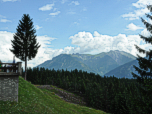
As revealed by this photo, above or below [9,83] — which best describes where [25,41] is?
above

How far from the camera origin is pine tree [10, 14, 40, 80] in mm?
42781

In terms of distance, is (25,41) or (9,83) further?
(25,41)

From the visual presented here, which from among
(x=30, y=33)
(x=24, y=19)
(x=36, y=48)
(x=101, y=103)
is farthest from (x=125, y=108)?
(x=24, y=19)

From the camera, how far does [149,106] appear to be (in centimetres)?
1738

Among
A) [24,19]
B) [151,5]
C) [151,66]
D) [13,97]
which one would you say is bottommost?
[13,97]

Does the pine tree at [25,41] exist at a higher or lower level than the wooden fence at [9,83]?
higher

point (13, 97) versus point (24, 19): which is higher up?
point (24, 19)

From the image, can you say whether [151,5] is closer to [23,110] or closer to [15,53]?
[23,110]

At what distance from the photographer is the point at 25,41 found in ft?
142

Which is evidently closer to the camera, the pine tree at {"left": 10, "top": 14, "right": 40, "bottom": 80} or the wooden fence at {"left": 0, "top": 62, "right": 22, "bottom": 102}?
the wooden fence at {"left": 0, "top": 62, "right": 22, "bottom": 102}

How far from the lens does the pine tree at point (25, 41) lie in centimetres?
4278

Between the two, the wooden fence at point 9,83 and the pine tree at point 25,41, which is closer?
the wooden fence at point 9,83

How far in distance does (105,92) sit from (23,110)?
6848 cm

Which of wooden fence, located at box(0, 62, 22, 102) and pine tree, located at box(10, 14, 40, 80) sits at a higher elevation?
pine tree, located at box(10, 14, 40, 80)
